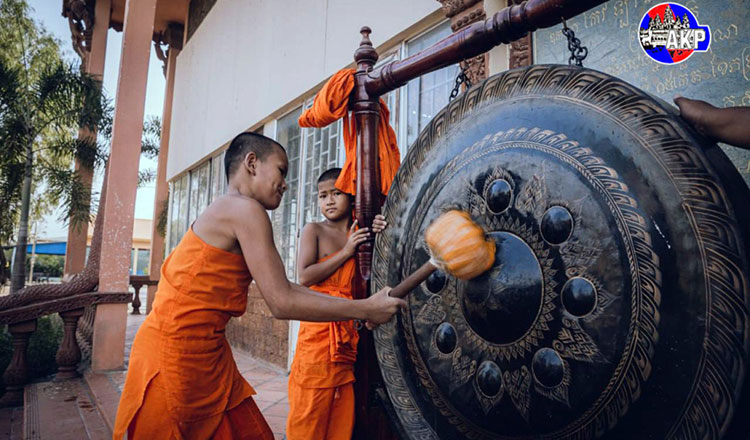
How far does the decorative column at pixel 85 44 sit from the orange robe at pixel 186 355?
365 inches

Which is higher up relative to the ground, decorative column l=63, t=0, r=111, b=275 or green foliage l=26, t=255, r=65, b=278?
decorative column l=63, t=0, r=111, b=275

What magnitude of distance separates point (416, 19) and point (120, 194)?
11.8 ft

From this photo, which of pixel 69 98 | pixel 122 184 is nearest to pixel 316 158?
pixel 122 184

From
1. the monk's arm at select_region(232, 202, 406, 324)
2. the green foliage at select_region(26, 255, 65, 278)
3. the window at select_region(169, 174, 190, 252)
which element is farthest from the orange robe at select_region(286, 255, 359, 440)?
the green foliage at select_region(26, 255, 65, 278)

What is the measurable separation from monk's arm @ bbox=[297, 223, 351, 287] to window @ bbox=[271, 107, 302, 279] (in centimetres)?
281

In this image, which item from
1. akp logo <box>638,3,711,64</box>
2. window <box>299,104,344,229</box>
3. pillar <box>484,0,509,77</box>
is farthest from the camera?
window <box>299,104,344,229</box>

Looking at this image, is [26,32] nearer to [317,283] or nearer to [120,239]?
[120,239]

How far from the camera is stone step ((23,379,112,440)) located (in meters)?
3.05

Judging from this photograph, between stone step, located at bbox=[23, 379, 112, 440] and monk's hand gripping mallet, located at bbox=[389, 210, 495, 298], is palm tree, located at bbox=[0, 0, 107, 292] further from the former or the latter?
monk's hand gripping mallet, located at bbox=[389, 210, 495, 298]

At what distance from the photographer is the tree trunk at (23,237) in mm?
9008

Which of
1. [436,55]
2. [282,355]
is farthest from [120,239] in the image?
[436,55]

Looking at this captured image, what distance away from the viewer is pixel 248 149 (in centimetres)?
160

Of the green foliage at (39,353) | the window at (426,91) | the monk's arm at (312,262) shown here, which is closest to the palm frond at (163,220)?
the green foliage at (39,353)

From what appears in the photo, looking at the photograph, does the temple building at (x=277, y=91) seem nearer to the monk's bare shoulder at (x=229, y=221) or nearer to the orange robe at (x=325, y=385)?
the monk's bare shoulder at (x=229, y=221)
